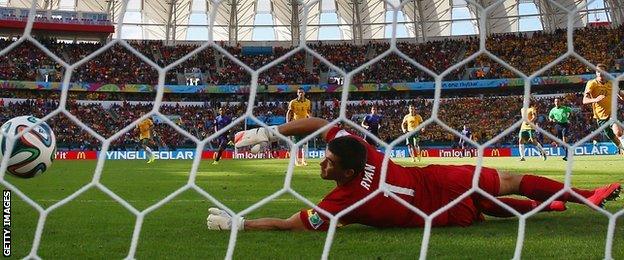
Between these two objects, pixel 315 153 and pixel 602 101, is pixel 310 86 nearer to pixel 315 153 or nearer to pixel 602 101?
pixel 315 153

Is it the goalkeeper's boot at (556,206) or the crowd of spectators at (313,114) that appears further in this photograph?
the crowd of spectators at (313,114)

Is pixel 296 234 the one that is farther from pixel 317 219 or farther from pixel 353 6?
pixel 353 6

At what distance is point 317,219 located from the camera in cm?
357

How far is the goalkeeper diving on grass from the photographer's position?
3.36 m

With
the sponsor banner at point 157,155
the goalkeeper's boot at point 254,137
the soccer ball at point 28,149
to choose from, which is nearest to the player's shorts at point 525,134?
the goalkeeper's boot at point 254,137

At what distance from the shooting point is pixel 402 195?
347cm

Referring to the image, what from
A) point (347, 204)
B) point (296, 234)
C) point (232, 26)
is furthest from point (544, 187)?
point (232, 26)

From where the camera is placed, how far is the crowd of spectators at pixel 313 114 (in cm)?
2050

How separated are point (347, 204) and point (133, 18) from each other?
3622 cm

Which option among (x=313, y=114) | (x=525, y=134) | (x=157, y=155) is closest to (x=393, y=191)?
(x=525, y=134)

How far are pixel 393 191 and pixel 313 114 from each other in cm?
2102

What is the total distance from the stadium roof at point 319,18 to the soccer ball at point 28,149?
32185mm

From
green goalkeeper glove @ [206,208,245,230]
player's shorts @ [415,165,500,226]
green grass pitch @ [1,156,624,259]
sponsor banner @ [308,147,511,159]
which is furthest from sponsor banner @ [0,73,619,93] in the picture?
green goalkeeper glove @ [206,208,245,230]

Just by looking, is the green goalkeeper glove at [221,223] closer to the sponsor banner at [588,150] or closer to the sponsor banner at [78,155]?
the sponsor banner at [588,150]
